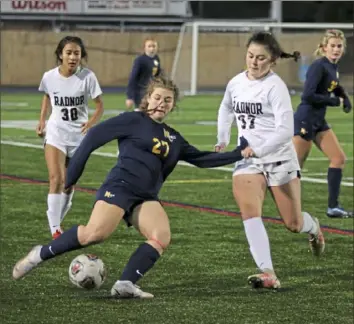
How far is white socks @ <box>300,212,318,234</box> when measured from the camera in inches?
419

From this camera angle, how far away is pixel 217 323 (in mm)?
8523

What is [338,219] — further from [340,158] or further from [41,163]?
[41,163]

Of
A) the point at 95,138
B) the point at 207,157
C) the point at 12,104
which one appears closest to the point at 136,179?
the point at 95,138

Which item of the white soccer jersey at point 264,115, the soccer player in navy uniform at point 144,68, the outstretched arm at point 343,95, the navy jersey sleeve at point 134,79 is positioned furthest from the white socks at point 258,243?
the soccer player in navy uniform at point 144,68

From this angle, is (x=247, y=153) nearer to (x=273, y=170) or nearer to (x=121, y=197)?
(x=273, y=170)

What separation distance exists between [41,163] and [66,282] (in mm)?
10390

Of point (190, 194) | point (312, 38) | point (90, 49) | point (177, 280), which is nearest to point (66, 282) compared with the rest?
point (177, 280)

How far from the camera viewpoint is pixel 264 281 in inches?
385

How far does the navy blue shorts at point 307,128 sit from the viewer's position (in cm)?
1398

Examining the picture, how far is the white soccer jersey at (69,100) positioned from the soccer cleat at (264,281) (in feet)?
10.6

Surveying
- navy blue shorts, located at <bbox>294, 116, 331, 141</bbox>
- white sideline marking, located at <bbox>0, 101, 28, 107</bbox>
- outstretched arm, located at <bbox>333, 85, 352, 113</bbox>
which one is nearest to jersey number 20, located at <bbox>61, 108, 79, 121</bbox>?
navy blue shorts, located at <bbox>294, 116, 331, 141</bbox>

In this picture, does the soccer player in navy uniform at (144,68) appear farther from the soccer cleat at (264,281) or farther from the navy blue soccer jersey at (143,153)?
the navy blue soccer jersey at (143,153)

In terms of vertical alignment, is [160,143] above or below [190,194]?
above

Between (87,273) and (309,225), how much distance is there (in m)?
2.27
